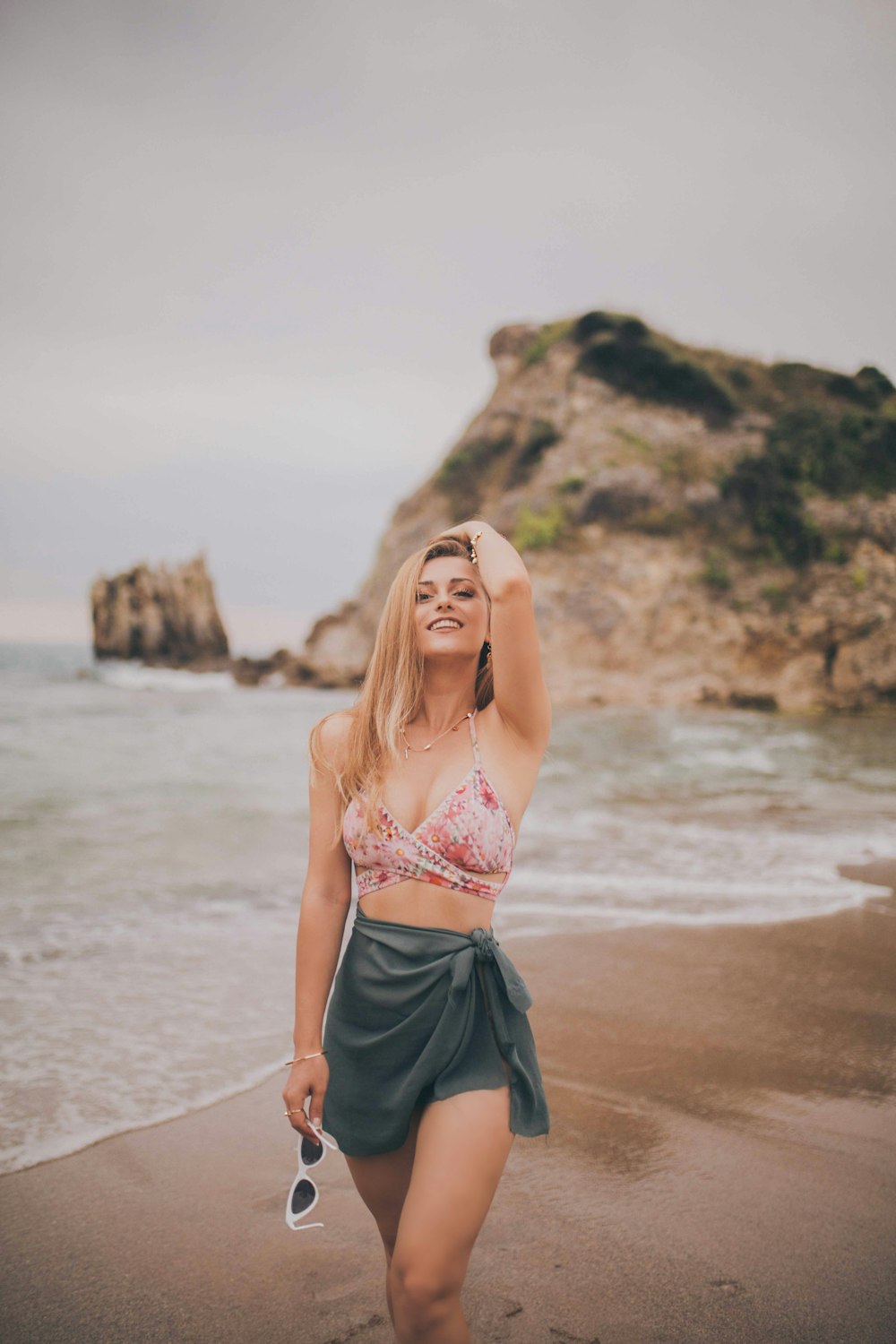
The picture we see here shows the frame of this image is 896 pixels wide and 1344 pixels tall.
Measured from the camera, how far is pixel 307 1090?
1974 millimetres

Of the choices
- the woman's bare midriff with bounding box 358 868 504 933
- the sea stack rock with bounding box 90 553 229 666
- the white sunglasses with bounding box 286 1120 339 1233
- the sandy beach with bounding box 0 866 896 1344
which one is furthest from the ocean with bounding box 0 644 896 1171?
the sea stack rock with bounding box 90 553 229 666

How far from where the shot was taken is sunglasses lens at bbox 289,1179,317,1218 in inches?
74.4

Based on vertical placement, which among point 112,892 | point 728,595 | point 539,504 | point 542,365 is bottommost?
point 112,892

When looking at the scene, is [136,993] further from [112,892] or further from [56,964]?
[112,892]

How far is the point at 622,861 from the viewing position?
823 centimetres

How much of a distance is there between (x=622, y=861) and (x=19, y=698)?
27383mm

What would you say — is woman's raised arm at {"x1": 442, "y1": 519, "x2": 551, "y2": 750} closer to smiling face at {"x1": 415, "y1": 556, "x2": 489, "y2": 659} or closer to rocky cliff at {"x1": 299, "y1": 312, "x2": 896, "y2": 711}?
smiling face at {"x1": 415, "y1": 556, "x2": 489, "y2": 659}

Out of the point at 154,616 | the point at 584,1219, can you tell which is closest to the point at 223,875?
the point at 584,1219

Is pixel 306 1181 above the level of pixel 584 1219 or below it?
above

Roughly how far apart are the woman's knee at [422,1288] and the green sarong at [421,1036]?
0.91ft

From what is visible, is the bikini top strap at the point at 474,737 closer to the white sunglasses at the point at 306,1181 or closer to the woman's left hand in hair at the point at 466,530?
the woman's left hand in hair at the point at 466,530

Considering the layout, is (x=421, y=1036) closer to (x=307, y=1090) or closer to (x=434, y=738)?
(x=307, y=1090)

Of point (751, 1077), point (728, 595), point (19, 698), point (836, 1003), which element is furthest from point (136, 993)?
point (728, 595)

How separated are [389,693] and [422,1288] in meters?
1.28
